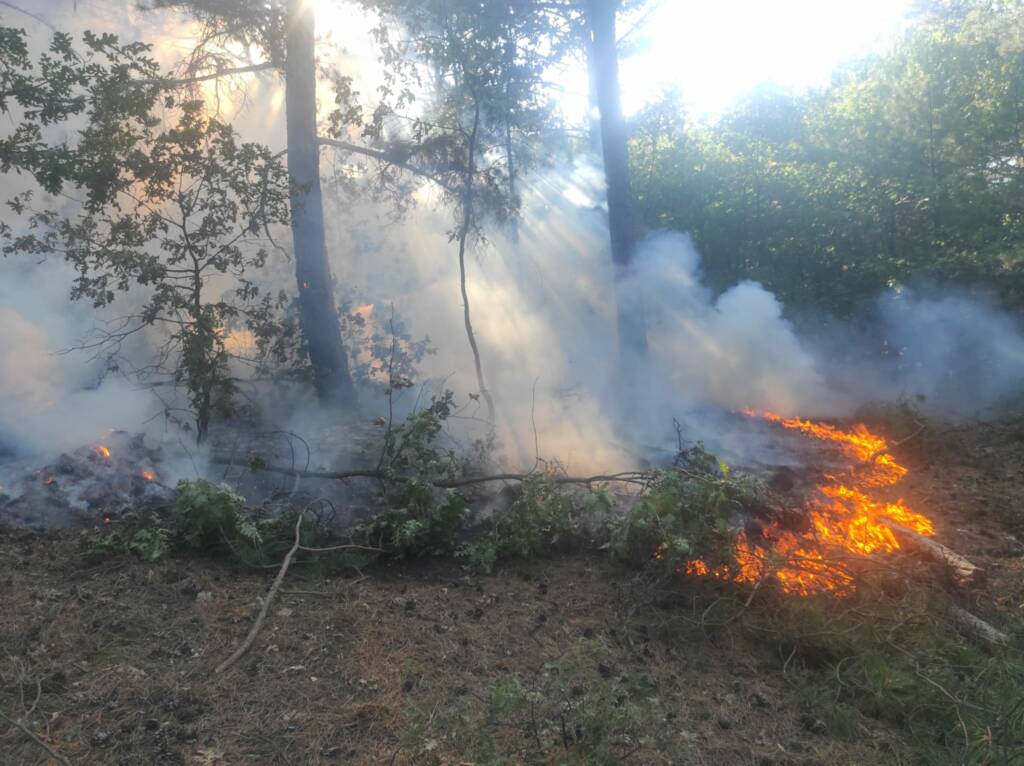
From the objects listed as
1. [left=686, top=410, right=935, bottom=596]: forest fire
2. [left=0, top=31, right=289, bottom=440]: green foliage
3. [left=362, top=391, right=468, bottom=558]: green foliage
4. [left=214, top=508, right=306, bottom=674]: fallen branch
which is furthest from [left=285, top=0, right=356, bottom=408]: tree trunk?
[left=686, top=410, right=935, bottom=596]: forest fire

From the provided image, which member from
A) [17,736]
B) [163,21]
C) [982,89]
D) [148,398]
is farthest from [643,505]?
[163,21]

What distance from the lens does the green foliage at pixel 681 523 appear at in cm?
506

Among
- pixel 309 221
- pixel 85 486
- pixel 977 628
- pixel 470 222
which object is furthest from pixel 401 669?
pixel 470 222

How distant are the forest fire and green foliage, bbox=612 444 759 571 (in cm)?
15

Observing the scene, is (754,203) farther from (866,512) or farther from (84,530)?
(84,530)

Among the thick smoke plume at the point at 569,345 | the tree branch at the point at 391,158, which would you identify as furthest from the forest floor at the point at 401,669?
the tree branch at the point at 391,158

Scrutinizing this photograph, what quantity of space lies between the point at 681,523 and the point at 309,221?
21.7ft

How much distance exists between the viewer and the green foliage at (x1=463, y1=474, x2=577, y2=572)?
18.0 ft

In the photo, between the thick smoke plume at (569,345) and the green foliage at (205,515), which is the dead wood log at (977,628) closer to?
the thick smoke plume at (569,345)

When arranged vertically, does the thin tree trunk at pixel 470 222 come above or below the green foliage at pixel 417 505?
above

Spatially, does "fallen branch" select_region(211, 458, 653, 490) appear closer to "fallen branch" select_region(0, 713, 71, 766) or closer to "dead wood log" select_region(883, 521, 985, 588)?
"dead wood log" select_region(883, 521, 985, 588)

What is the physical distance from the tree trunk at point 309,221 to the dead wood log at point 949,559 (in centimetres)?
703

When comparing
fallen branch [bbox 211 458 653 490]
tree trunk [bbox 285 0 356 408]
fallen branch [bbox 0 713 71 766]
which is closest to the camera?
fallen branch [bbox 0 713 71 766]

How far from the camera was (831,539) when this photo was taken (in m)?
5.55
